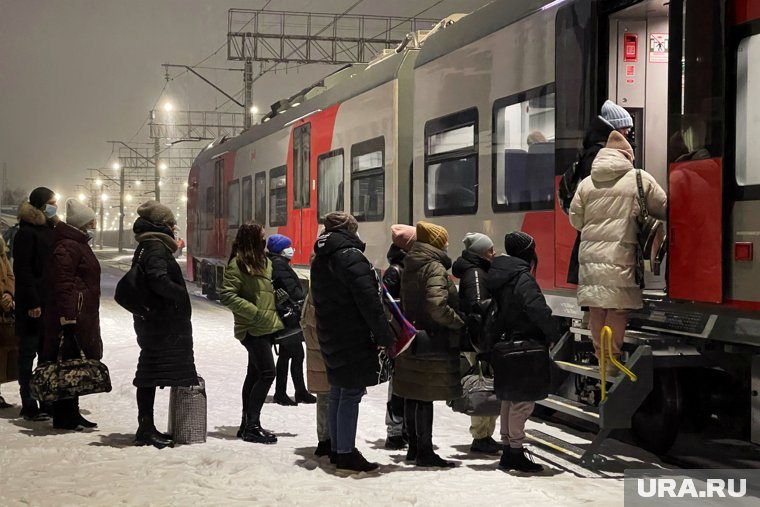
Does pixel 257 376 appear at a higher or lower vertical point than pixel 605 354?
lower

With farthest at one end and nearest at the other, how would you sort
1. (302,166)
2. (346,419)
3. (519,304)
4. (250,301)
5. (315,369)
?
(302,166) → (250,301) → (315,369) → (346,419) → (519,304)

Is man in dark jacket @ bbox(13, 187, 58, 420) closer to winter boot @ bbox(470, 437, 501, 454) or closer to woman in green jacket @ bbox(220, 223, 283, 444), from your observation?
woman in green jacket @ bbox(220, 223, 283, 444)

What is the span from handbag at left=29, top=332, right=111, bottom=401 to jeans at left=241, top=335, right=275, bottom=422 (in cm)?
118

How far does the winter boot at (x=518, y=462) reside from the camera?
715 centimetres

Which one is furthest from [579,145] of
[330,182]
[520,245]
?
[330,182]

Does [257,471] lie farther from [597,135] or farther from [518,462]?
[597,135]

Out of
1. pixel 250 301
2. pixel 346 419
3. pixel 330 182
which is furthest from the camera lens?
pixel 330 182

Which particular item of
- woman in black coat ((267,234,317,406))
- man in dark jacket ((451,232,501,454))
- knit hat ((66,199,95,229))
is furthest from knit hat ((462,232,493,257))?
knit hat ((66,199,95,229))

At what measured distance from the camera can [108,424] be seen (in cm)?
907

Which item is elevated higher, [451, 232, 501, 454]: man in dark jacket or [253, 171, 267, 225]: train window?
[253, 171, 267, 225]: train window

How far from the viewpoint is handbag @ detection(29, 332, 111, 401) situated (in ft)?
27.5

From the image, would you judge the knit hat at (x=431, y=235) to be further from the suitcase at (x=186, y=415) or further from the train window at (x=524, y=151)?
the suitcase at (x=186, y=415)

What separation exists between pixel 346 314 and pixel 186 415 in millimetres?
1882

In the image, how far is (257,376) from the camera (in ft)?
27.7
